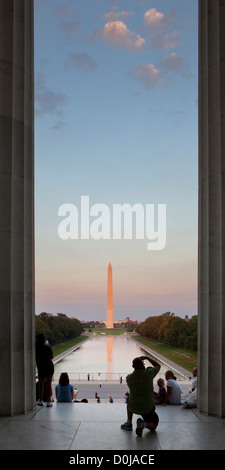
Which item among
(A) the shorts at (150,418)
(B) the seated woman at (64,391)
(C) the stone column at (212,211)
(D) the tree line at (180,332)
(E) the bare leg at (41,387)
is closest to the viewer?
(A) the shorts at (150,418)

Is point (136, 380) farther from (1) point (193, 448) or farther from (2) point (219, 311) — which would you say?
(2) point (219, 311)

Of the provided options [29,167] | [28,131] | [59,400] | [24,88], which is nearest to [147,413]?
[59,400]

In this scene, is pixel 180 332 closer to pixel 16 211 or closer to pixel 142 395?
pixel 16 211

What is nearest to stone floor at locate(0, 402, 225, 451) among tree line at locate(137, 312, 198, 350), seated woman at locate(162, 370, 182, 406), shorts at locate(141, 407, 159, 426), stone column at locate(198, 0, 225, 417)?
shorts at locate(141, 407, 159, 426)

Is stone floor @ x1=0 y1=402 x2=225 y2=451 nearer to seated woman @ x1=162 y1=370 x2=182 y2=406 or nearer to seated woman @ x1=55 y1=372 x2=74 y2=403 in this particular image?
seated woman @ x1=162 y1=370 x2=182 y2=406

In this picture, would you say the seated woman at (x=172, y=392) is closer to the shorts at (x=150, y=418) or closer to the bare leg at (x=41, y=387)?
the shorts at (x=150, y=418)

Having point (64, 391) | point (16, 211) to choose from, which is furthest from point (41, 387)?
point (16, 211)

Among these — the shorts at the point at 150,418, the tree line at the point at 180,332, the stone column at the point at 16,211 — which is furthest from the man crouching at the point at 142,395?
the tree line at the point at 180,332
